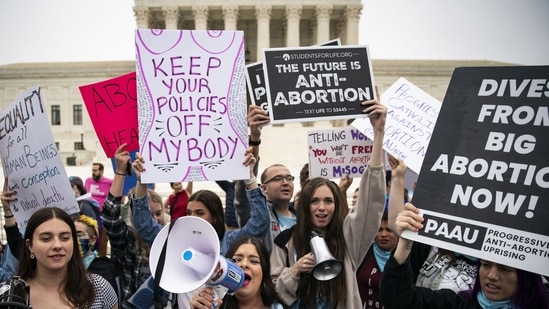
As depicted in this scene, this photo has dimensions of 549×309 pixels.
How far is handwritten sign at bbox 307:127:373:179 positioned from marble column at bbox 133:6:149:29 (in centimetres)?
5107

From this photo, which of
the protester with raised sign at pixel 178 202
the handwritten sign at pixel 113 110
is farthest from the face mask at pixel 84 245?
the protester with raised sign at pixel 178 202

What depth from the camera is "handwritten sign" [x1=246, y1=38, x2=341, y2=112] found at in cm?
469

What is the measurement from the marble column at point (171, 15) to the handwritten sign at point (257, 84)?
166ft

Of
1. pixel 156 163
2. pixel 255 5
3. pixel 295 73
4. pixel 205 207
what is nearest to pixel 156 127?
pixel 156 163

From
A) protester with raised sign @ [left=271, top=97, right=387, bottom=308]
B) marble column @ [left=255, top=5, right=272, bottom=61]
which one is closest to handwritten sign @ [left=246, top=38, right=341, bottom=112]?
protester with raised sign @ [left=271, top=97, right=387, bottom=308]

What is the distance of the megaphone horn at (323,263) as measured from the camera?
2.89 m

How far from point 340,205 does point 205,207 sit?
3.85 ft

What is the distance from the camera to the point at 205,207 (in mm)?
4113

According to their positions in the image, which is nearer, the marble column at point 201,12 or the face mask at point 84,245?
the face mask at point 84,245

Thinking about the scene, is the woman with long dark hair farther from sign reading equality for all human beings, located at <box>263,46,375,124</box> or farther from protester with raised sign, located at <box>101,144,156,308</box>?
sign reading equality for all human beings, located at <box>263,46,375,124</box>

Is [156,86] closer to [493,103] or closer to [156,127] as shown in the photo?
[156,127]

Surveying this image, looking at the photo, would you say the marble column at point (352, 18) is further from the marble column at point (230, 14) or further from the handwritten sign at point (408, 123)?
the handwritten sign at point (408, 123)

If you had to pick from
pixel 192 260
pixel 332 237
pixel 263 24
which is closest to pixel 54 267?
pixel 192 260

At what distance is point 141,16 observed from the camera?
176 feet
